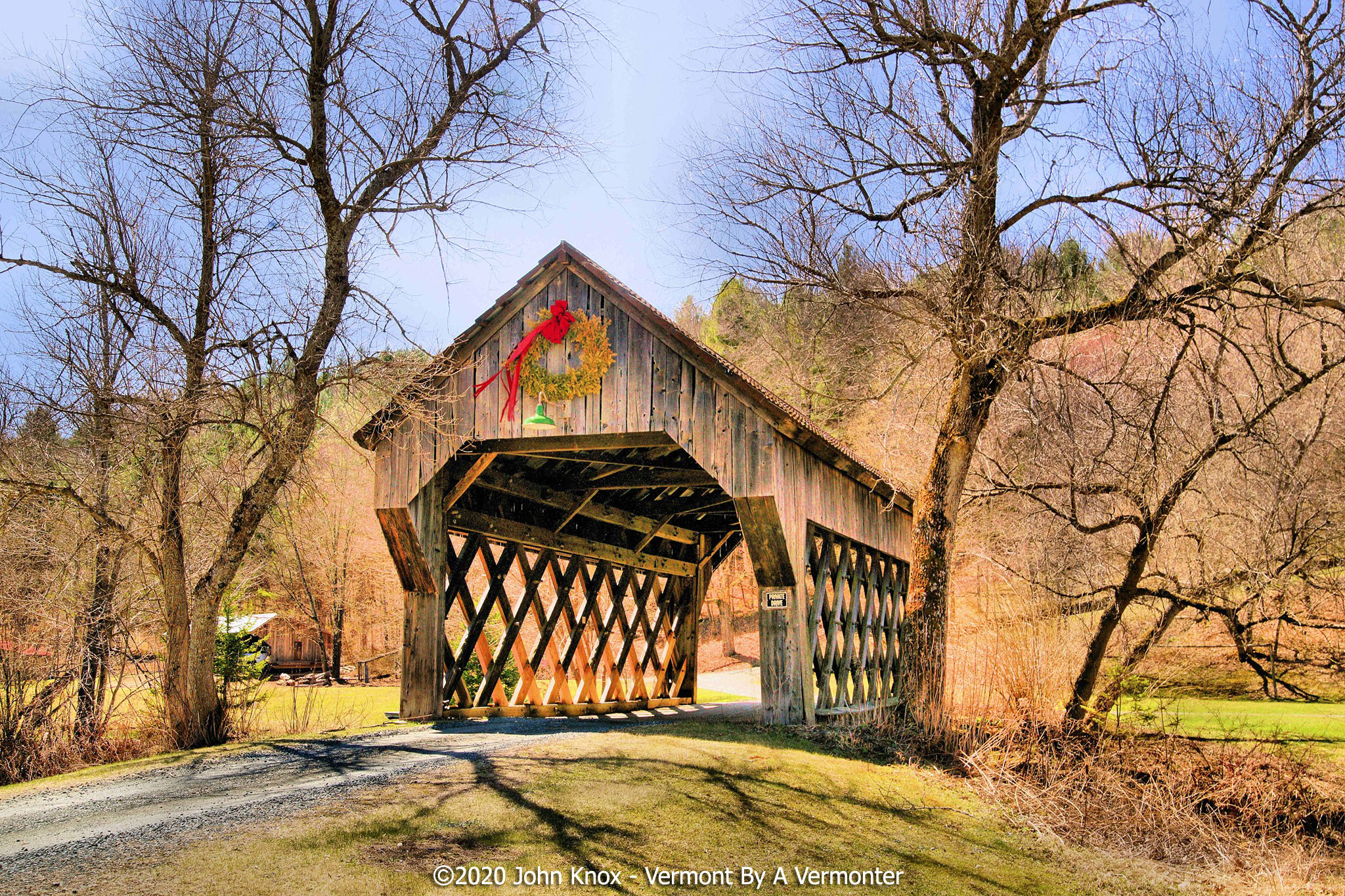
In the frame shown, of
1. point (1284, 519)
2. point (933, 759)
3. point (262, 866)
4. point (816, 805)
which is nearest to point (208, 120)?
point (262, 866)

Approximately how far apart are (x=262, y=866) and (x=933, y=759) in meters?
5.92

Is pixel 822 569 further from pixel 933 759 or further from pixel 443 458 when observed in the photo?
pixel 443 458

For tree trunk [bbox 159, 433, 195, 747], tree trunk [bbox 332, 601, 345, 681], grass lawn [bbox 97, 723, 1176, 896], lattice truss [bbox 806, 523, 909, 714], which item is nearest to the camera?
grass lawn [bbox 97, 723, 1176, 896]

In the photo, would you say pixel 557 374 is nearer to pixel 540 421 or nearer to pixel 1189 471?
pixel 540 421

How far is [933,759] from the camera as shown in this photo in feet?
27.9

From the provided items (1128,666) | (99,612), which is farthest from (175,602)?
(1128,666)

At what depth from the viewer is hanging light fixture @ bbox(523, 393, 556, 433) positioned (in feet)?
31.3

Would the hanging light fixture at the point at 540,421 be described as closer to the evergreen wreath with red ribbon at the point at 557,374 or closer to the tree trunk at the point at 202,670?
the evergreen wreath with red ribbon at the point at 557,374

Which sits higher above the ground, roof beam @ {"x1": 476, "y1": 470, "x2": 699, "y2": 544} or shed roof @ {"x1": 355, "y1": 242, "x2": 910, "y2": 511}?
shed roof @ {"x1": 355, "y1": 242, "x2": 910, "y2": 511}

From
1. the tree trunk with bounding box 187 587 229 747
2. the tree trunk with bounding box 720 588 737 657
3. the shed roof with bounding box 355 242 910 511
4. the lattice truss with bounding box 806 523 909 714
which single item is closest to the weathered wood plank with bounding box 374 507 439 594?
the shed roof with bounding box 355 242 910 511

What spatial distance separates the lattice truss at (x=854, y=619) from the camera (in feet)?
32.8

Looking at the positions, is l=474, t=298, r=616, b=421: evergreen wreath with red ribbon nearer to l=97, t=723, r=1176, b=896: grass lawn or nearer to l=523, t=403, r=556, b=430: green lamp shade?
l=523, t=403, r=556, b=430: green lamp shade

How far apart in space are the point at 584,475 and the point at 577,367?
3085 mm

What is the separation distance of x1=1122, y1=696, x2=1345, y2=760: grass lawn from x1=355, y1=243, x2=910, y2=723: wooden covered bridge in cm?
317
